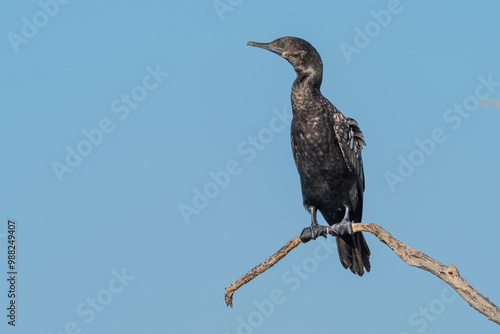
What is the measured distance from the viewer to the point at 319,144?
9.81 metres

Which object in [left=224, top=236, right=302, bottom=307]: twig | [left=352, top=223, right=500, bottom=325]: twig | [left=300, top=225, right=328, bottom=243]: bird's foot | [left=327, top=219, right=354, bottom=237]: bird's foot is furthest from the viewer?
[left=327, top=219, right=354, bottom=237]: bird's foot

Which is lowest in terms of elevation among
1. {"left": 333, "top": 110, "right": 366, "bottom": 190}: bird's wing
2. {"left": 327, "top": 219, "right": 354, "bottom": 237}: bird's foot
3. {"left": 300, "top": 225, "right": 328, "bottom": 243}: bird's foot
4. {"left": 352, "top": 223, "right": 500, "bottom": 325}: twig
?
{"left": 352, "top": 223, "right": 500, "bottom": 325}: twig

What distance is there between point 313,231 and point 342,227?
0.45 m

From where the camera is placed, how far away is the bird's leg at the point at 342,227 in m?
9.82

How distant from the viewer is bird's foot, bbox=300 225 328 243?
9453 millimetres

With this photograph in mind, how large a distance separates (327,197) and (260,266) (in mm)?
1662

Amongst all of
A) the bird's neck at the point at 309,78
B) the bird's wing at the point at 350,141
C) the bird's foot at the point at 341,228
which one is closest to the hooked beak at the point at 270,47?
the bird's neck at the point at 309,78

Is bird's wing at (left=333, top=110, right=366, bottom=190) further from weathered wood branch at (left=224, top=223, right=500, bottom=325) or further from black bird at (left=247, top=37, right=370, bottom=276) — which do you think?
weathered wood branch at (left=224, top=223, right=500, bottom=325)

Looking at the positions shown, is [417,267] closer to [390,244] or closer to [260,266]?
[390,244]

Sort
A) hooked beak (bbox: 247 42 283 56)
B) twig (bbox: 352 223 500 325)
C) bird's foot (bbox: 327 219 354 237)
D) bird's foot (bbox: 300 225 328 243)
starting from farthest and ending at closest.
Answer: hooked beak (bbox: 247 42 283 56)
bird's foot (bbox: 327 219 354 237)
bird's foot (bbox: 300 225 328 243)
twig (bbox: 352 223 500 325)

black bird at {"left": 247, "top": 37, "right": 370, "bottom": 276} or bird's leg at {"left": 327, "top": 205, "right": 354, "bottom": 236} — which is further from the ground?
black bird at {"left": 247, "top": 37, "right": 370, "bottom": 276}

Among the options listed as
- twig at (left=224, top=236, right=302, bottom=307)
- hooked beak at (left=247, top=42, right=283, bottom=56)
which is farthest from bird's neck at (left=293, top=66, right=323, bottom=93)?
twig at (left=224, top=236, right=302, bottom=307)

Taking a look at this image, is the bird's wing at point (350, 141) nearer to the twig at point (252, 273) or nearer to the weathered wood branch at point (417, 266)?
the weathered wood branch at point (417, 266)

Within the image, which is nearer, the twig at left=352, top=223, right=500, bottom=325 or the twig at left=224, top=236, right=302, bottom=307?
the twig at left=352, top=223, right=500, bottom=325
